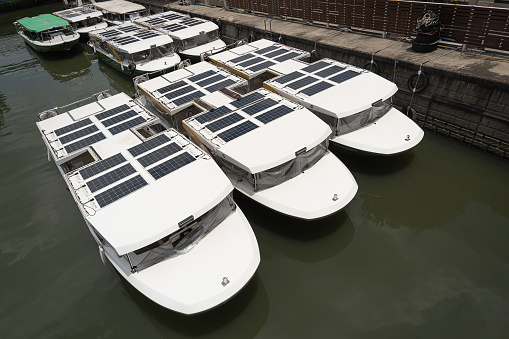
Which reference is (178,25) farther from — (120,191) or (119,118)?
(120,191)

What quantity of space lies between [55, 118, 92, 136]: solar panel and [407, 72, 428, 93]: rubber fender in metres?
17.5

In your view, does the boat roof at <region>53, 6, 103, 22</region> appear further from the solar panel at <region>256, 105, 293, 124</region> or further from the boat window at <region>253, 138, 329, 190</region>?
the boat window at <region>253, 138, 329, 190</region>

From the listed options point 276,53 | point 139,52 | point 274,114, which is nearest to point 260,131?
point 274,114

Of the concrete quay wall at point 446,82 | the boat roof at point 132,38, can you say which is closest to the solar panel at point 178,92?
the boat roof at point 132,38

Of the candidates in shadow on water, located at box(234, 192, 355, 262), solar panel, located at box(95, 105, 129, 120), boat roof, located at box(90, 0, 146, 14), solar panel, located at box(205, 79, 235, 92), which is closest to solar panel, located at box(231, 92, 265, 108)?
solar panel, located at box(205, 79, 235, 92)

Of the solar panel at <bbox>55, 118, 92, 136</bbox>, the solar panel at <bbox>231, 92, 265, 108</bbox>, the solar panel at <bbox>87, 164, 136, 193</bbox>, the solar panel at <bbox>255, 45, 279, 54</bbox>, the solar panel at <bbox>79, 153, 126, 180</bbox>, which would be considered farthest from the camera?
the solar panel at <bbox>255, 45, 279, 54</bbox>

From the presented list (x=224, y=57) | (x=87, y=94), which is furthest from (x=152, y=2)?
(x=224, y=57)

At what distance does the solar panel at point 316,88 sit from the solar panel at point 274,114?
84.9 inches

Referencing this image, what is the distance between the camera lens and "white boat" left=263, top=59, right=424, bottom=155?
14625 mm

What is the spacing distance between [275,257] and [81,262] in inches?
305

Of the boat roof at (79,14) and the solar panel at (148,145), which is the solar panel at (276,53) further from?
the boat roof at (79,14)

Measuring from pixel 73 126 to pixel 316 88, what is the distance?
486 inches

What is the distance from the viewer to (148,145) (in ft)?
42.8

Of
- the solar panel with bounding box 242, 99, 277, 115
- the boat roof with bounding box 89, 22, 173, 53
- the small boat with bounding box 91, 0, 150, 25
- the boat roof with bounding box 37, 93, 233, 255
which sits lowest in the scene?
the boat roof with bounding box 37, 93, 233, 255
